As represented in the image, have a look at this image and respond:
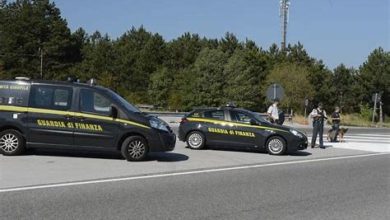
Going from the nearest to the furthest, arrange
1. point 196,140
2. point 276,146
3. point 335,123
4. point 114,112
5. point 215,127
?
point 114,112, point 276,146, point 215,127, point 196,140, point 335,123

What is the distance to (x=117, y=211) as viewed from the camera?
7656 mm

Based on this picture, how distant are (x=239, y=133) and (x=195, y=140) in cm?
139

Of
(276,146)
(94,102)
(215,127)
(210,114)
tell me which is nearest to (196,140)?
(215,127)

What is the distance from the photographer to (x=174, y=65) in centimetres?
7388

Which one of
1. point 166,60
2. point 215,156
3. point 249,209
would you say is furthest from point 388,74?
point 249,209

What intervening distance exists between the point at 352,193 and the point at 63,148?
6.64 metres

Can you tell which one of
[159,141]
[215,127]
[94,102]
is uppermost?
[94,102]

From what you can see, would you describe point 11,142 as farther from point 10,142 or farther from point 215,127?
point 215,127

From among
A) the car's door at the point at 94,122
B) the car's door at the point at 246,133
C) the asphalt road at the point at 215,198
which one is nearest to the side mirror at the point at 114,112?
the car's door at the point at 94,122

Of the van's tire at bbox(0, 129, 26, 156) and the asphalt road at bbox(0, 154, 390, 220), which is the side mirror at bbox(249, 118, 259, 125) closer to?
the asphalt road at bbox(0, 154, 390, 220)

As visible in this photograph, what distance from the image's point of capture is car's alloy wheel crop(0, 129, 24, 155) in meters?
12.8

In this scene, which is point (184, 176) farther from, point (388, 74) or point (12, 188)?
point (388, 74)

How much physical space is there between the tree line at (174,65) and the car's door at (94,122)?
4868 centimetres

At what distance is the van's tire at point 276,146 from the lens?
16234 millimetres
